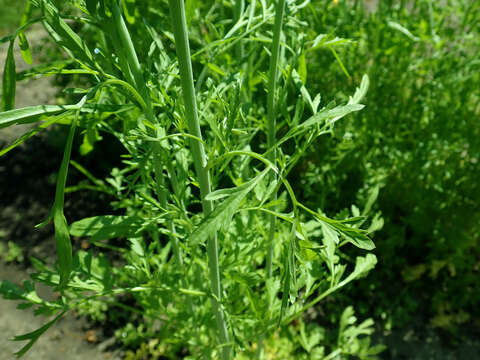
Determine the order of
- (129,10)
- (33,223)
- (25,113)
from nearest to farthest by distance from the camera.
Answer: (25,113)
(129,10)
(33,223)

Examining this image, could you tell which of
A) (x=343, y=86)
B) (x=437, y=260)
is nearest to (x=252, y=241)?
(x=343, y=86)

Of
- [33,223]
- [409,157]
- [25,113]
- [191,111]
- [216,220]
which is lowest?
[33,223]

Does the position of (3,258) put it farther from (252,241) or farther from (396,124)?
(396,124)

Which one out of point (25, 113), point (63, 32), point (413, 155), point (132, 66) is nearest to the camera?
point (25, 113)

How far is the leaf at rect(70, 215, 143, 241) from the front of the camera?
98cm

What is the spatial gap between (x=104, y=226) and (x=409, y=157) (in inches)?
64.6

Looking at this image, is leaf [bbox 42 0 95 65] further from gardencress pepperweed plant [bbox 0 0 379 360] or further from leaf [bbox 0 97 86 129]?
leaf [bbox 0 97 86 129]

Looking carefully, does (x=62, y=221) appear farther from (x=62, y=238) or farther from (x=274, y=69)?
(x=274, y=69)

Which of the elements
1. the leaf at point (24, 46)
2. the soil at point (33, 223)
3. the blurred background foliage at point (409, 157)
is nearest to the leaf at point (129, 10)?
the leaf at point (24, 46)

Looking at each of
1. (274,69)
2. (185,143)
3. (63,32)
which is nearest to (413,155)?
(274,69)

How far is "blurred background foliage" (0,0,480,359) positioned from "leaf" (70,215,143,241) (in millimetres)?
1100

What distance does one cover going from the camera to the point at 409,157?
7.05 ft

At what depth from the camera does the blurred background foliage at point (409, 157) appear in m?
2.09

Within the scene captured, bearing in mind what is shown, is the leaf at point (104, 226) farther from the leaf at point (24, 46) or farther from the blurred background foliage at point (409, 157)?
the blurred background foliage at point (409, 157)
